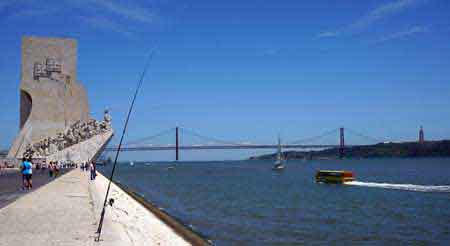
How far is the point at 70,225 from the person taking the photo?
6535 millimetres

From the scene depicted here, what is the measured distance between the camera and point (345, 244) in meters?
7.73

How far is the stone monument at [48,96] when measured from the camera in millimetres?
36125

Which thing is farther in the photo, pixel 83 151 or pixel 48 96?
pixel 48 96

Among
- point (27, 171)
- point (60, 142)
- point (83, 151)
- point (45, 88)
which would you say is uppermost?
point (45, 88)

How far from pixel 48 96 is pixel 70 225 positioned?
33.2 m

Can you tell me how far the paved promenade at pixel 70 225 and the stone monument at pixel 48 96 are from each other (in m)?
27.0

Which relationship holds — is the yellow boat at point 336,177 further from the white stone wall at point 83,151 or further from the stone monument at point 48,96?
the stone monument at point 48,96

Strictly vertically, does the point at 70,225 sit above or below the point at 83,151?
below

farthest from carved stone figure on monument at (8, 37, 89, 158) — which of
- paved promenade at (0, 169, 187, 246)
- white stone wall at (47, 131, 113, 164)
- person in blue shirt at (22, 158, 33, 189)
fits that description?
paved promenade at (0, 169, 187, 246)

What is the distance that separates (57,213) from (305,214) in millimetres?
6182

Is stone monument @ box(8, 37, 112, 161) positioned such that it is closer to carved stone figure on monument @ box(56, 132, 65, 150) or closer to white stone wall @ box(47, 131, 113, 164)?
carved stone figure on monument @ box(56, 132, 65, 150)

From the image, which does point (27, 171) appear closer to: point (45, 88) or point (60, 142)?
point (60, 142)

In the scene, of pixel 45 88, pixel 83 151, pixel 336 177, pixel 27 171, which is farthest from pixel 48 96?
pixel 27 171

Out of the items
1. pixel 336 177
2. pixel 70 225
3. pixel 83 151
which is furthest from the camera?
pixel 83 151
